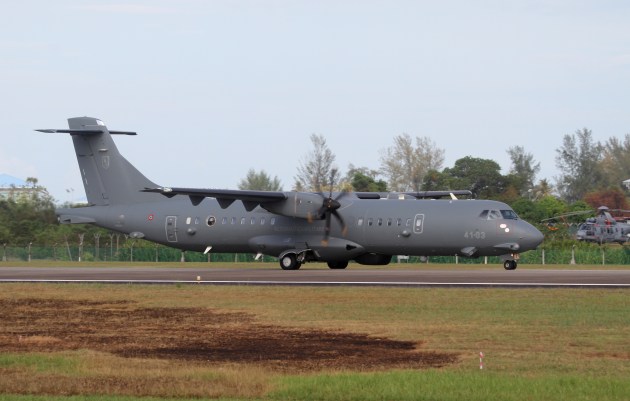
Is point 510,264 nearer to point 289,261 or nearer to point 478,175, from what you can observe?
point 289,261

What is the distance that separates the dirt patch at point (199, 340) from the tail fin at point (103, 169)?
23.3m

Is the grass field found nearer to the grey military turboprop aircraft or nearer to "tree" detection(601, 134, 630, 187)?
the grey military turboprop aircraft

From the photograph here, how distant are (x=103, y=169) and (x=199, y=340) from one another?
31541 mm

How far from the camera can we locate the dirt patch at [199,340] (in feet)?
59.4

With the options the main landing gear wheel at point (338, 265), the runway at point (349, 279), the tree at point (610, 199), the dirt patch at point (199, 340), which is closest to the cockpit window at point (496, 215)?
the runway at point (349, 279)

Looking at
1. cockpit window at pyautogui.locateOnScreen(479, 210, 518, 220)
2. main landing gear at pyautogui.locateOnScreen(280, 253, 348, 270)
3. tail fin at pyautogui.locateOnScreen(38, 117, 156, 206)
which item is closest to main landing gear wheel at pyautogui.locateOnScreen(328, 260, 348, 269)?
main landing gear at pyautogui.locateOnScreen(280, 253, 348, 270)

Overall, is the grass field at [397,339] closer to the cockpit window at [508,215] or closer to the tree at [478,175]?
the cockpit window at [508,215]

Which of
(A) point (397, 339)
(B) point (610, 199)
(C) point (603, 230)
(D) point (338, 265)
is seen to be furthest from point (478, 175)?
(A) point (397, 339)

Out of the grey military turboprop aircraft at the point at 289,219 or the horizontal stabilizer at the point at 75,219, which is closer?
the grey military turboprop aircraft at the point at 289,219

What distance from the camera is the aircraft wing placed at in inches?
1720

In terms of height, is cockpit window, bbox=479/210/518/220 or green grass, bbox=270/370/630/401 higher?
cockpit window, bbox=479/210/518/220

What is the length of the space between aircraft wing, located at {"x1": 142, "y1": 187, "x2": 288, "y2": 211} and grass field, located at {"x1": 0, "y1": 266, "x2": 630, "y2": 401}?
12590 mm

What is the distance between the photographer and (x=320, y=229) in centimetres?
4616

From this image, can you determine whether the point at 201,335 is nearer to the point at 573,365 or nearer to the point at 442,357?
the point at 442,357
